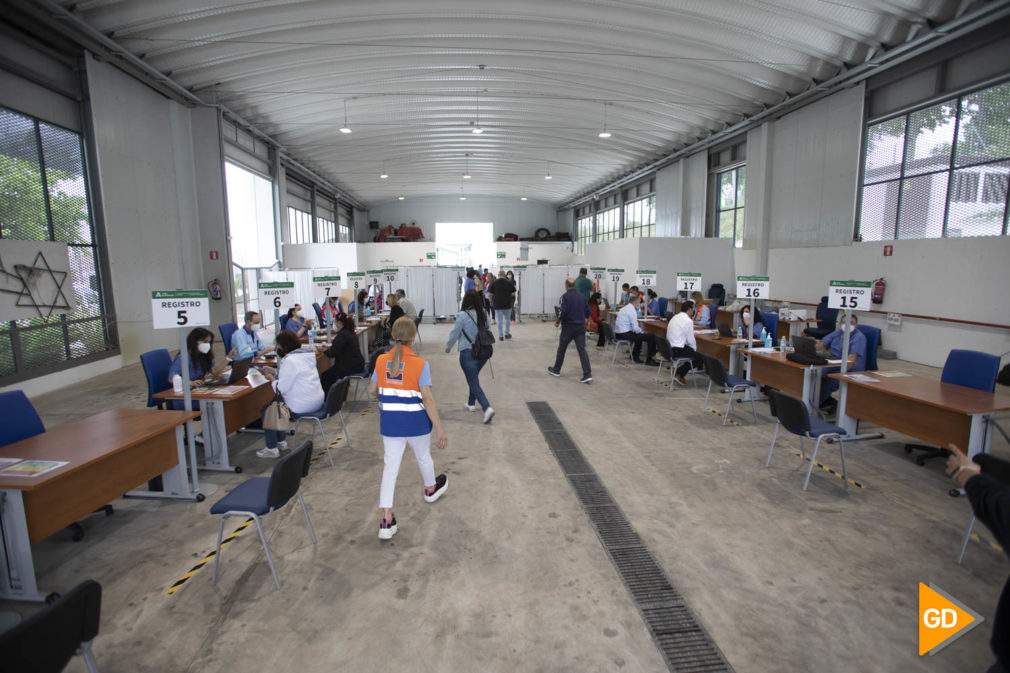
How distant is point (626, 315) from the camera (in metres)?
8.95

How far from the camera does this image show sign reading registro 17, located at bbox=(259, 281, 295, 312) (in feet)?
19.3

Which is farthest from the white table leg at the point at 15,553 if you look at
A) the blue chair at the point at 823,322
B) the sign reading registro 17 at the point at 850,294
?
the blue chair at the point at 823,322

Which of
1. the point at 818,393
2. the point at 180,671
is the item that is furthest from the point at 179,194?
the point at 818,393

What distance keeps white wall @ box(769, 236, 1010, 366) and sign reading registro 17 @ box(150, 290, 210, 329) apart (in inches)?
417

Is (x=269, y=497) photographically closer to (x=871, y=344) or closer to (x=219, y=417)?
(x=219, y=417)

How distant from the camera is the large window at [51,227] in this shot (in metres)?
7.00

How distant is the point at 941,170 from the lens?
8.66m

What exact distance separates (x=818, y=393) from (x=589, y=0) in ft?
20.8

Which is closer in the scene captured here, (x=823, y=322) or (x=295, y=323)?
(x=295, y=323)

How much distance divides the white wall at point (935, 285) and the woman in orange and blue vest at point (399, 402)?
9130 mm

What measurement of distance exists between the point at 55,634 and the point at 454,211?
28709 mm

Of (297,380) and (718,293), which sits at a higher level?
(718,293)

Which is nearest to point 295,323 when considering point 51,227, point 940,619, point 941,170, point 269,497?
point 51,227

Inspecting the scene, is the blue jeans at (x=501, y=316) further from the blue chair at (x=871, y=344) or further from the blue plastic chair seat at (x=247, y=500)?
the blue plastic chair seat at (x=247, y=500)
